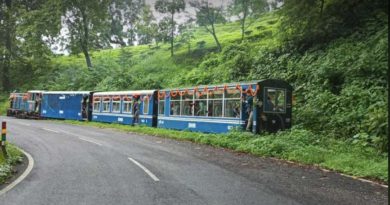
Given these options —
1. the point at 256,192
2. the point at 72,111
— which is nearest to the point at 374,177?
the point at 256,192

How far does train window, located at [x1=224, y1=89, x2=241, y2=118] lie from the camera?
834 inches

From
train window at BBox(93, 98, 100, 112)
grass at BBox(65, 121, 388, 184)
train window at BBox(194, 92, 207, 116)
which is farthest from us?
train window at BBox(93, 98, 100, 112)

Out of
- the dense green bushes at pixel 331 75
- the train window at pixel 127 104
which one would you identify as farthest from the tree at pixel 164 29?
the train window at pixel 127 104

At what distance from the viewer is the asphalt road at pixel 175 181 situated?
8312 mm

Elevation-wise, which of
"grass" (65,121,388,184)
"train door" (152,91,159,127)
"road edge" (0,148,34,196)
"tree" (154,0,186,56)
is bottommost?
"road edge" (0,148,34,196)

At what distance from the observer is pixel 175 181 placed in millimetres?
10141

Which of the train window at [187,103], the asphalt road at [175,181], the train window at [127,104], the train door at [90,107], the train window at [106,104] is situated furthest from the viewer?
the train door at [90,107]

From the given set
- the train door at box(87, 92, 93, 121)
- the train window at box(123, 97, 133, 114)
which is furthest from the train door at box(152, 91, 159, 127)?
the train door at box(87, 92, 93, 121)

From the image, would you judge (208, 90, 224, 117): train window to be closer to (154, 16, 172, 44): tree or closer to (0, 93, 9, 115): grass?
(154, 16, 172, 44): tree

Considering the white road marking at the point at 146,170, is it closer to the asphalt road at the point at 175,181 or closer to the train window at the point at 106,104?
the asphalt road at the point at 175,181

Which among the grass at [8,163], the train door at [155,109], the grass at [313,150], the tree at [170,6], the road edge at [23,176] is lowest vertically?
the road edge at [23,176]

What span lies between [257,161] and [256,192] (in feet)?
17.0

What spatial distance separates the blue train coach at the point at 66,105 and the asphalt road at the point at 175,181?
22.8 meters

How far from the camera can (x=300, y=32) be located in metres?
29.3
